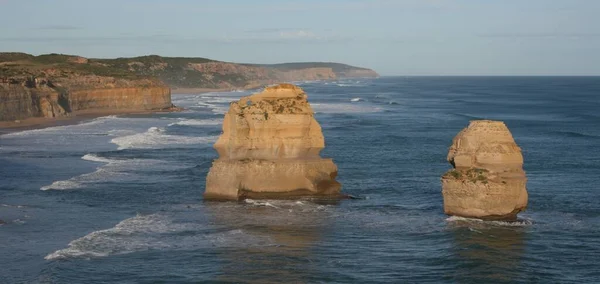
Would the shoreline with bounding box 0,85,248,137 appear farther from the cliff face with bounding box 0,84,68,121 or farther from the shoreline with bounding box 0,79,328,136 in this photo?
the cliff face with bounding box 0,84,68,121

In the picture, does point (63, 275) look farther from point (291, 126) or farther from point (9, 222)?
point (291, 126)

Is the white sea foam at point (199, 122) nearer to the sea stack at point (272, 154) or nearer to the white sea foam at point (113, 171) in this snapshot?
the white sea foam at point (113, 171)

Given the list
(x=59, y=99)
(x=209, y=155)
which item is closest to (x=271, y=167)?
(x=209, y=155)

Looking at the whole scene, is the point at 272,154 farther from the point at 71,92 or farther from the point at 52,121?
the point at 71,92

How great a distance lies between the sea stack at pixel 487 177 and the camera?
34.5 metres

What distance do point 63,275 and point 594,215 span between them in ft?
71.8

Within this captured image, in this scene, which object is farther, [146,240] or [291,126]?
[291,126]

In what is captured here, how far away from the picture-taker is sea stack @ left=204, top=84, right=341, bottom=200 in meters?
41.3

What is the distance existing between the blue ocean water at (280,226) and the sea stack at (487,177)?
80cm

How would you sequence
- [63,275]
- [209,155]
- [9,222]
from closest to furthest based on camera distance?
1. [63,275]
2. [9,222]
3. [209,155]

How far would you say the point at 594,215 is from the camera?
37.7m

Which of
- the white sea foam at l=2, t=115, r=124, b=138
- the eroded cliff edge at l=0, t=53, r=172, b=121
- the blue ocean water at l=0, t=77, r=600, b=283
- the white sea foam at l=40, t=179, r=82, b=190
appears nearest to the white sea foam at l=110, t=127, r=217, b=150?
the blue ocean water at l=0, t=77, r=600, b=283

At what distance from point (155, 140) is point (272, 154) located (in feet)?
108

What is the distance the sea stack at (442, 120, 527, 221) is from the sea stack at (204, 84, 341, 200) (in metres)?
7.89
